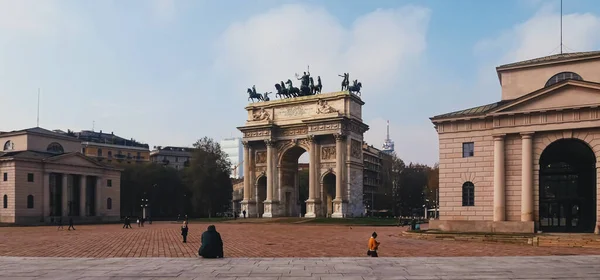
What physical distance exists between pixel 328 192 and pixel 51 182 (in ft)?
128

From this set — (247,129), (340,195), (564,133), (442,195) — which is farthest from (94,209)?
(564,133)

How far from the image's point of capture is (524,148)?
→ 36438 millimetres

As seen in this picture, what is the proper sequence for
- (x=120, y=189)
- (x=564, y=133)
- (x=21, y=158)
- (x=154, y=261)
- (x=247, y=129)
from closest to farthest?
(x=154, y=261)
(x=564, y=133)
(x=21, y=158)
(x=247, y=129)
(x=120, y=189)

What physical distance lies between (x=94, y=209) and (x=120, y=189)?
1210 centimetres

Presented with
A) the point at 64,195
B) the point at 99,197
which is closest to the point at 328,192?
the point at 99,197

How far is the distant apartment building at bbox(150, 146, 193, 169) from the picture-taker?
142 metres

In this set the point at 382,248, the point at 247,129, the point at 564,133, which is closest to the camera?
the point at 382,248

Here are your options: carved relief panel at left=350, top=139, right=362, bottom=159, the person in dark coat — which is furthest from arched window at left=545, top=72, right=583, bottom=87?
carved relief panel at left=350, top=139, right=362, bottom=159

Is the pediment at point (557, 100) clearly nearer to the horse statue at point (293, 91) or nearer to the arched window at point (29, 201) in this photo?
the horse statue at point (293, 91)

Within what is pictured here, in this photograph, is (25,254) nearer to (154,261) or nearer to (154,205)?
(154,261)

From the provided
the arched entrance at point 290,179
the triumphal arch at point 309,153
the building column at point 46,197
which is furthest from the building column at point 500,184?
the building column at point 46,197

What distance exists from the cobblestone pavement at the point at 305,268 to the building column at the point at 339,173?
5451 centimetres

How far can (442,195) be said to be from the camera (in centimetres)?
3909

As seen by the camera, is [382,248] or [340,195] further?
[340,195]
